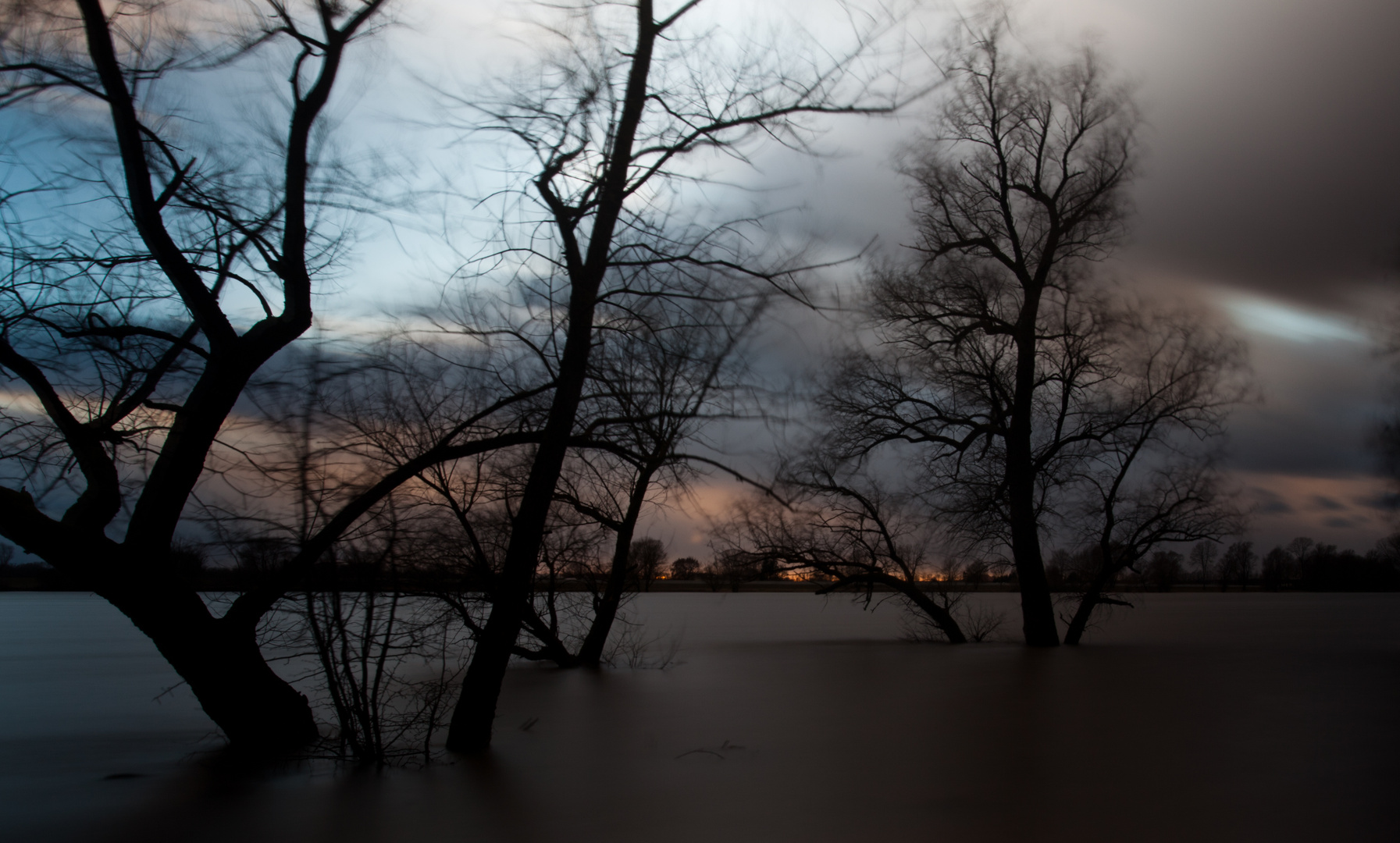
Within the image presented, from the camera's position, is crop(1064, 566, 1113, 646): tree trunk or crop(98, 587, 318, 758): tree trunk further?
Result: crop(1064, 566, 1113, 646): tree trunk

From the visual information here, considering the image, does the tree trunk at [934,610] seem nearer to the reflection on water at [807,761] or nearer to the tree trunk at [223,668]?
the reflection on water at [807,761]

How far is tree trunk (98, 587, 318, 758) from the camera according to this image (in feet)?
17.9

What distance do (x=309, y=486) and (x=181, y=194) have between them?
2.33 meters

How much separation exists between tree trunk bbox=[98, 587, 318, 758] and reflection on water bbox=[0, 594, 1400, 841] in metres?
0.40

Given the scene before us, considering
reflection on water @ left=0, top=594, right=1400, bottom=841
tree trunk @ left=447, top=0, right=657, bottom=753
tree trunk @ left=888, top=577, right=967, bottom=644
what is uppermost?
tree trunk @ left=447, top=0, right=657, bottom=753

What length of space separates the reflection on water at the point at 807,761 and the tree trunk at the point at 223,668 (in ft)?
1.30

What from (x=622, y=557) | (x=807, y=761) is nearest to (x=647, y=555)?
(x=622, y=557)

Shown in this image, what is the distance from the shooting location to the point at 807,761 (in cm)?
617

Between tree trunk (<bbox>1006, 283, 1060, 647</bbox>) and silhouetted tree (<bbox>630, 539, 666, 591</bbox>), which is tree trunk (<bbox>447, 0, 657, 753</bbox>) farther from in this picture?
tree trunk (<bbox>1006, 283, 1060, 647</bbox>)

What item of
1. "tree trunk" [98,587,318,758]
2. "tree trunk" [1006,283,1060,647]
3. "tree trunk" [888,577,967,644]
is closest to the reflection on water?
"tree trunk" [98,587,318,758]

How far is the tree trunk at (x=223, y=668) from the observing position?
5465 millimetres

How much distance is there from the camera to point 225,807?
486cm

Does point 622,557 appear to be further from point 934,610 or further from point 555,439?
point 934,610

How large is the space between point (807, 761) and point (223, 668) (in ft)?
13.1
